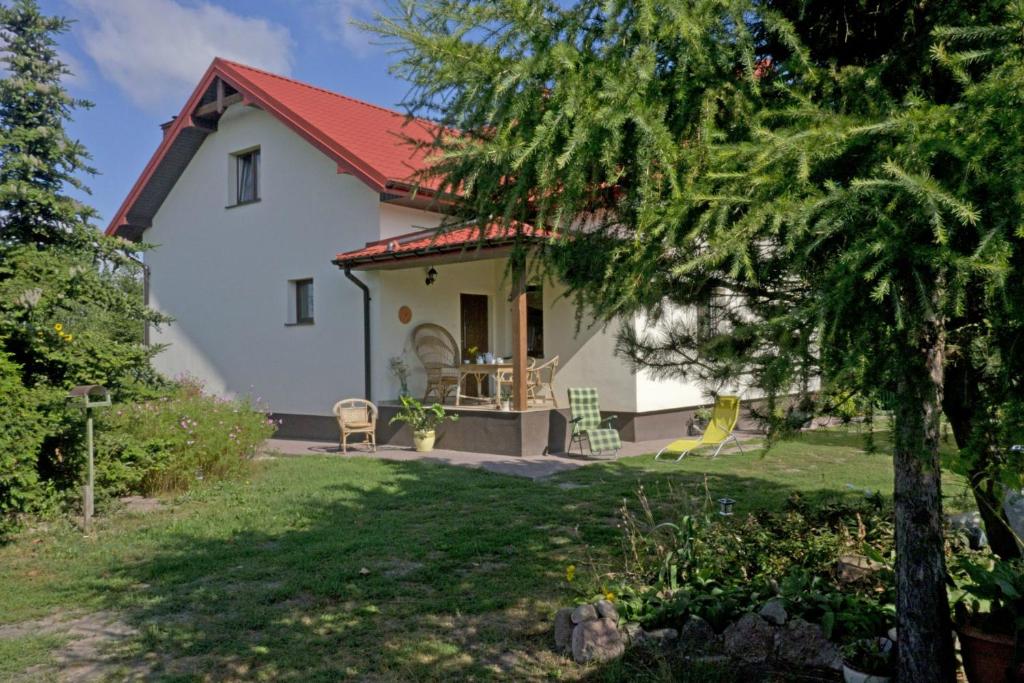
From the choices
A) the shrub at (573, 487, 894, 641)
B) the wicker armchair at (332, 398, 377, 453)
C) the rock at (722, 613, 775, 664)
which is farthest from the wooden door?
the rock at (722, 613, 775, 664)

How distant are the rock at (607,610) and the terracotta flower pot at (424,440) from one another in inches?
314

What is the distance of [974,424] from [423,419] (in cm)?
993

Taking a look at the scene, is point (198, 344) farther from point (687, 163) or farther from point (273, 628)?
point (687, 163)

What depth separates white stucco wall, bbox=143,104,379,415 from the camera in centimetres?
1380

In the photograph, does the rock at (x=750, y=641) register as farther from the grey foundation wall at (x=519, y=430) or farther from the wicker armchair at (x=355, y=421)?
the wicker armchair at (x=355, y=421)

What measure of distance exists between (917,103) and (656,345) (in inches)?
62.9

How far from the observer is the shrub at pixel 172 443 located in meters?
7.56

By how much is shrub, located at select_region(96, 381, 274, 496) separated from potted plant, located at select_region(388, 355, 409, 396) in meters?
3.15

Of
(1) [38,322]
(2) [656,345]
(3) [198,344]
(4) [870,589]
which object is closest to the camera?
(2) [656,345]

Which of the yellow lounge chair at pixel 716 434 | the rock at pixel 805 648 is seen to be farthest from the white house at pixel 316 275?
the rock at pixel 805 648

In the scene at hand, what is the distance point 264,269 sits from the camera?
49.9 feet

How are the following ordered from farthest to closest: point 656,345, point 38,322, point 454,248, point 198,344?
point 198,344
point 454,248
point 38,322
point 656,345

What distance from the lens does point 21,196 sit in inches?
279

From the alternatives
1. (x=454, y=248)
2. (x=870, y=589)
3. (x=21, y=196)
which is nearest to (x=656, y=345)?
(x=870, y=589)
